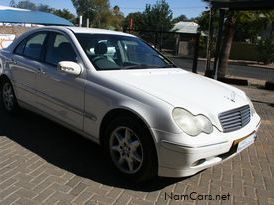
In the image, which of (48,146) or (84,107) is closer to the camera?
(84,107)

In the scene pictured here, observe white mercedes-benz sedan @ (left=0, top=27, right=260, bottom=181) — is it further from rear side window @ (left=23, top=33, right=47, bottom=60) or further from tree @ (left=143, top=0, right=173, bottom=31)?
tree @ (left=143, top=0, right=173, bottom=31)

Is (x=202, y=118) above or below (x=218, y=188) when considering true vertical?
above

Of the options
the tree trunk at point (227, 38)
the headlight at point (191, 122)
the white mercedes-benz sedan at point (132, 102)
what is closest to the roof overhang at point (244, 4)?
the tree trunk at point (227, 38)

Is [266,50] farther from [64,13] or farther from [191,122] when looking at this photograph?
[64,13]

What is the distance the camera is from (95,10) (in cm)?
8975

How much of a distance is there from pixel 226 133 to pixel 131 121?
1.00 metres

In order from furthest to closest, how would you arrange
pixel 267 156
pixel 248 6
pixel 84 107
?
pixel 248 6, pixel 267 156, pixel 84 107

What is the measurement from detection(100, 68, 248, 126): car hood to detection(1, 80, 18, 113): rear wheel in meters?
2.37

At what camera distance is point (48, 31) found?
5.74 metres

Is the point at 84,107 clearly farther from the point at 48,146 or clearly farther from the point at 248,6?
the point at 248,6

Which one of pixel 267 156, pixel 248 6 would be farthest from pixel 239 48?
pixel 267 156

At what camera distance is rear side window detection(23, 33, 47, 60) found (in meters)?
5.78

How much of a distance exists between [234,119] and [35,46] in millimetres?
3242

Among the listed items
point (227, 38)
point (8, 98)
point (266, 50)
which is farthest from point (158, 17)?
point (8, 98)
